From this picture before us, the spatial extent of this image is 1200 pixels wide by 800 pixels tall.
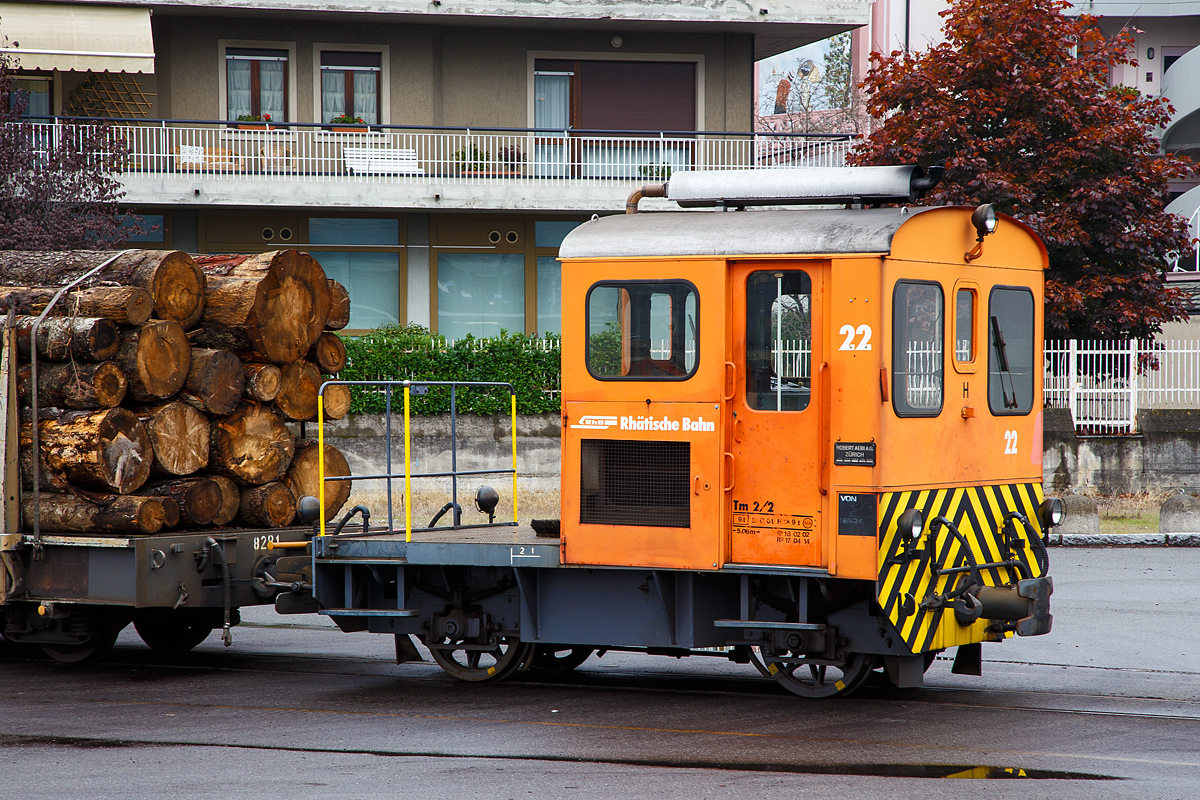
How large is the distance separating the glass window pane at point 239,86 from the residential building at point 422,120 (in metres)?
0.03

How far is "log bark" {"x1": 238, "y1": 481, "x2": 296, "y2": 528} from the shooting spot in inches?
417

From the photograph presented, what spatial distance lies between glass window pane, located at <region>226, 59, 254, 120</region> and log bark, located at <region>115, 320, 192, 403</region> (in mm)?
16634

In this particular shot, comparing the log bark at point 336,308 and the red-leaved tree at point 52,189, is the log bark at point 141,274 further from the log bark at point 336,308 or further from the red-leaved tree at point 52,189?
the red-leaved tree at point 52,189

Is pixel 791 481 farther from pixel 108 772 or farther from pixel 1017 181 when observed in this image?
pixel 1017 181

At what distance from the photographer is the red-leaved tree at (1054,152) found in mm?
19766

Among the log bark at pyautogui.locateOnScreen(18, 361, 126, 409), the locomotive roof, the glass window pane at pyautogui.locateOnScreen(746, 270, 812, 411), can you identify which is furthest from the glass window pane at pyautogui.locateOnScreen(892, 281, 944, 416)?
the log bark at pyautogui.locateOnScreen(18, 361, 126, 409)

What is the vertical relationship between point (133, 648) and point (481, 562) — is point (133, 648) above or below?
below

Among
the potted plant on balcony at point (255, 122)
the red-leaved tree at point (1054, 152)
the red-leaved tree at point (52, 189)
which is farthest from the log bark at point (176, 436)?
the potted plant on balcony at point (255, 122)

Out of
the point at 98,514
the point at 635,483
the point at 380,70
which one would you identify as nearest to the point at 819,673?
the point at 635,483

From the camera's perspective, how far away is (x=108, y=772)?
6949mm

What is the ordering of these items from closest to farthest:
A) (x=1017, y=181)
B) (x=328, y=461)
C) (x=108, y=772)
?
1. (x=108, y=772)
2. (x=328, y=461)
3. (x=1017, y=181)

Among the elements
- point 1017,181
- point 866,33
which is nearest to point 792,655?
point 1017,181

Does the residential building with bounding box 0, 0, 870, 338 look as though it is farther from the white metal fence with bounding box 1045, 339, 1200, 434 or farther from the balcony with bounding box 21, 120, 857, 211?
the white metal fence with bounding box 1045, 339, 1200, 434

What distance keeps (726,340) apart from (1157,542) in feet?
39.4
